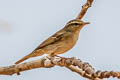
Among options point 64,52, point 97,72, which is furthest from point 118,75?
point 64,52

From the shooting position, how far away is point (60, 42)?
223 inches

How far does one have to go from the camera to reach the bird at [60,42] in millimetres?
5266

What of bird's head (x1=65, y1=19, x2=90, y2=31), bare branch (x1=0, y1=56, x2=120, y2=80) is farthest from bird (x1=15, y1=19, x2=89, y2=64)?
bare branch (x1=0, y1=56, x2=120, y2=80)

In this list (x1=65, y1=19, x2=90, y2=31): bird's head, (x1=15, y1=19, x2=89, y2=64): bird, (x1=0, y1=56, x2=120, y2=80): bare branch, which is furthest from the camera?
(x1=65, y1=19, x2=90, y2=31): bird's head

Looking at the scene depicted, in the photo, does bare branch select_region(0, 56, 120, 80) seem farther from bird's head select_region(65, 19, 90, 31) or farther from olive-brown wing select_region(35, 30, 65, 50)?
bird's head select_region(65, 19, 90, 31)

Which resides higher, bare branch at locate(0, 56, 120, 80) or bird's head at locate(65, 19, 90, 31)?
bird's head at locate(65, 19, 90, 31)

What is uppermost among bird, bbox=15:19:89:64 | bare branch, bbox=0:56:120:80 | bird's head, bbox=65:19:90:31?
bird's head, bbox=65:19:90:31

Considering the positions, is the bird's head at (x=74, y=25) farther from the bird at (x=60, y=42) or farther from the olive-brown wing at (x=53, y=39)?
the olive-brown wing at (x=53, y=39)

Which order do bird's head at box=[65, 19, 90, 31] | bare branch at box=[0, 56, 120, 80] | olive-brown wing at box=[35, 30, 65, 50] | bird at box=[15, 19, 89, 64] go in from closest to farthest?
bare branch at box=[0, 56, 120, 80] < bird at box=[15, 19, 89, 64] < olive-brown wing at box=[35, 30, 65, 50] < bird's head at box=[65, 19, 90, 31]

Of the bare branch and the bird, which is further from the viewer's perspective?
the bird

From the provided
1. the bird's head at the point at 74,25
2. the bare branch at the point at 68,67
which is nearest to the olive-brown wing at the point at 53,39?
the bird's head at the point at 74,25

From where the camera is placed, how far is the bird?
527 centimetres

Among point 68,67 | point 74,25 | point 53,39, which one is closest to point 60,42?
point 53,39

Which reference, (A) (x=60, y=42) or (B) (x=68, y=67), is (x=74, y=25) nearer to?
(A) (x=60, y=42)
